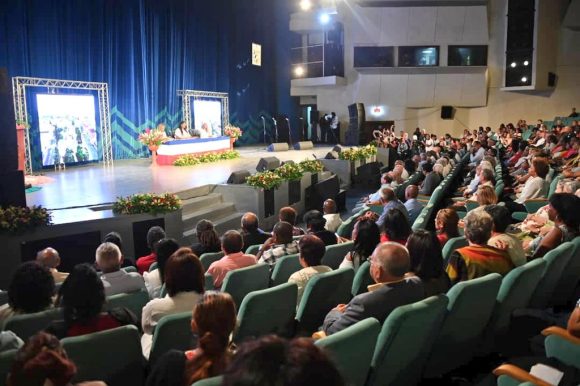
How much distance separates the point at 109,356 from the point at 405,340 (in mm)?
1239

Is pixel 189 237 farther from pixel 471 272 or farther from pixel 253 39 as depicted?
pixel 253 39

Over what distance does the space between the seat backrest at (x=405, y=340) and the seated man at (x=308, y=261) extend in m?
0.87

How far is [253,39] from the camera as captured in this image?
19.6 metres

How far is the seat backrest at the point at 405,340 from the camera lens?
2.14m

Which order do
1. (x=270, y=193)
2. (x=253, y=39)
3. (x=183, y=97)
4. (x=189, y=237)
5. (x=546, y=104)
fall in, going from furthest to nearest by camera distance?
(x=253, y=39), (x=546, y=104), (x=183, y=97), (x=270, y=193), (x=189, y=237)

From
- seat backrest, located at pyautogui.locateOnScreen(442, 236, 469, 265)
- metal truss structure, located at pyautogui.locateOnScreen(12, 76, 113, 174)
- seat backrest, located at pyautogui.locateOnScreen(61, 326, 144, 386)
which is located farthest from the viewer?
metal truss structure, located at pyautogui.locateOnScreen(12, 76, 113, 174)

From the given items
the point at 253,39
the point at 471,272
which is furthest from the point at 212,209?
the point at 253,39

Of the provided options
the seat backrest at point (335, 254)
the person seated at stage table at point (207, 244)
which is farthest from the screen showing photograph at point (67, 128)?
the seat backrest at point (335, 254)

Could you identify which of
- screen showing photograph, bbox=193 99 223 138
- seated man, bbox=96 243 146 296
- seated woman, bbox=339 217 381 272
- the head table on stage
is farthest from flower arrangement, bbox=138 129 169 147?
seated woman, bbox=339 217 381 272

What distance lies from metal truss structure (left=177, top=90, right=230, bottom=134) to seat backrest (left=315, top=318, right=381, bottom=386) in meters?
13.9

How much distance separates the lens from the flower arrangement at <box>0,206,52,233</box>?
539cm

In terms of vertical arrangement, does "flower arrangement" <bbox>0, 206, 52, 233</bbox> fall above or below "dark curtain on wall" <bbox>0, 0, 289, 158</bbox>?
below

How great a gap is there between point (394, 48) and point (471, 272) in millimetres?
17514

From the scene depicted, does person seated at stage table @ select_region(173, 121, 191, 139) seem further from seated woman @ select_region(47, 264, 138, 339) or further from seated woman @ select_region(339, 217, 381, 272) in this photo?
seated woman @ select_region(47, 264, 138, 339)
